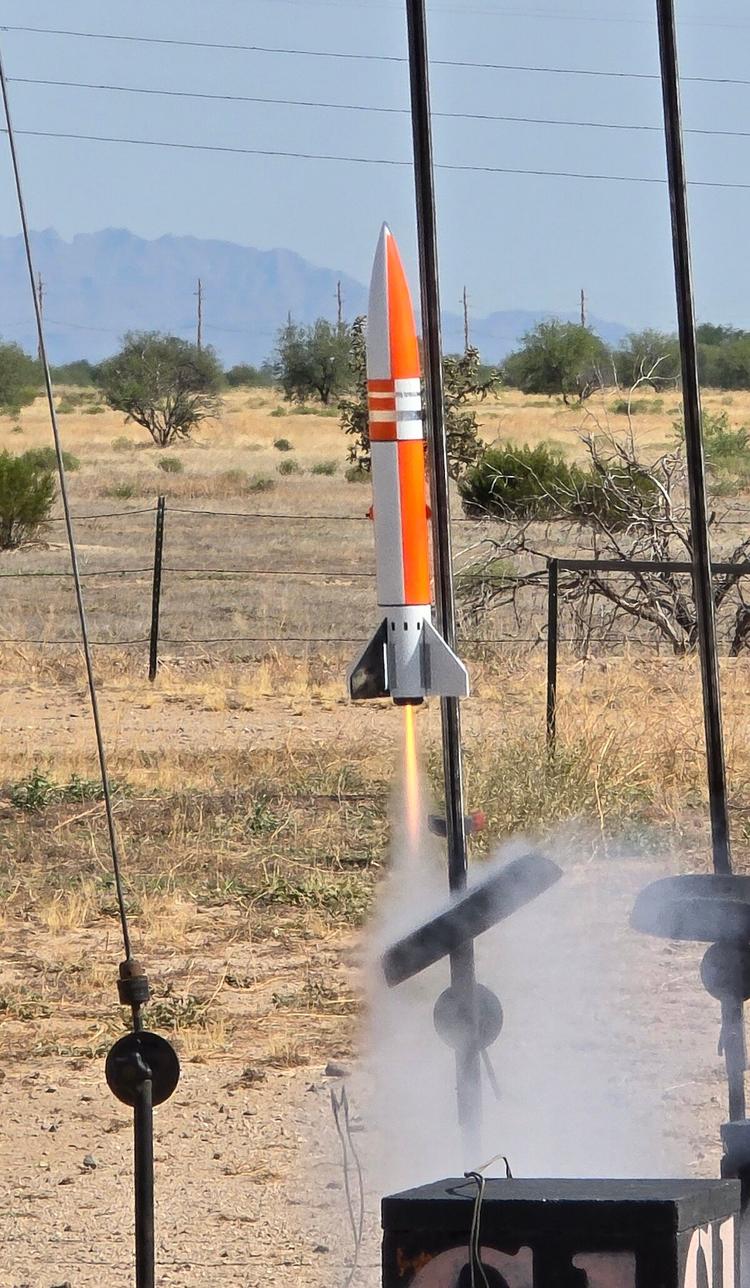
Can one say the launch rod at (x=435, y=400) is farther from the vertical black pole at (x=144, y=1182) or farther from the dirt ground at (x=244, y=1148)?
the vertical black pole at (x=144, y=1182)

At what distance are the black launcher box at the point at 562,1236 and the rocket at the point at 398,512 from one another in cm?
200

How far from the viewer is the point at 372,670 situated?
5.33 meters

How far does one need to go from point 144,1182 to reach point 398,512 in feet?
7.67

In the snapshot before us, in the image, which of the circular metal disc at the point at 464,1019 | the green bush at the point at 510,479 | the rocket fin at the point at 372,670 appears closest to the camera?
the circular metal disc at the point at 464,1019

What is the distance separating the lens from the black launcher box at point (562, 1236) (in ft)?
10.0

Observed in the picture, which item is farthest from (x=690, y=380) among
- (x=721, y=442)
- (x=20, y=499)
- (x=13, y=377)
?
(x=13, y=377)

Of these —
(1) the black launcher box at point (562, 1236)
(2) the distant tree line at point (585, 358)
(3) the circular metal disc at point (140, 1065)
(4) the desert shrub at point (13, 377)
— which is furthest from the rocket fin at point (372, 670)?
(4) the desert shrub at point (13, 377)

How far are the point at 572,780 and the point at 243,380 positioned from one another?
73166mm

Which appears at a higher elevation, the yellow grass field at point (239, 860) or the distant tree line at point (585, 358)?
the distant tree line at point (585, 358)

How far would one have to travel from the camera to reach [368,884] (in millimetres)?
8898

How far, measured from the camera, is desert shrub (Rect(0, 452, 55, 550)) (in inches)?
1117

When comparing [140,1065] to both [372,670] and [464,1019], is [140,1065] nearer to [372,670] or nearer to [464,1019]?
[464,1019]

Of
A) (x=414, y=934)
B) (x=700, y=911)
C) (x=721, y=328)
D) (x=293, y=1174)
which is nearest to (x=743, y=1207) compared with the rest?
(x=700, y=911)

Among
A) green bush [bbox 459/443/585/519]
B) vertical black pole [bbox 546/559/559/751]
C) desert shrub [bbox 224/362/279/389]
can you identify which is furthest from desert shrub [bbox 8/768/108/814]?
desert shrub [bbox 224/362/279/389]
